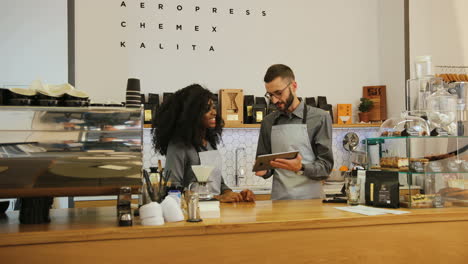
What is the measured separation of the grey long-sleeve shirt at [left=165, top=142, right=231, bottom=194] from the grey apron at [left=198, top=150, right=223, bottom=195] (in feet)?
0.19

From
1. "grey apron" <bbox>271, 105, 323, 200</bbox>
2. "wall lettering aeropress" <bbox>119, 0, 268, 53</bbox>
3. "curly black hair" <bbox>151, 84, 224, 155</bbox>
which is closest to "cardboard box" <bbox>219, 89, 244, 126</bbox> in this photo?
"wall lettering aeropress" <bbox>119, 0, 268, 53</bbox>

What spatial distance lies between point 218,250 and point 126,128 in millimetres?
634

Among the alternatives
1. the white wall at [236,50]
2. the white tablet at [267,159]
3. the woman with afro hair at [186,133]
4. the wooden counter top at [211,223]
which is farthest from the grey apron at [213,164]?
the white wall at [236,50]

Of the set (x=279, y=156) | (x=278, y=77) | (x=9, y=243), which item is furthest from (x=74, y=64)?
(x=9, y=243)

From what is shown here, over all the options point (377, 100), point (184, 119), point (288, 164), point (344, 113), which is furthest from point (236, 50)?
point (288, 164)

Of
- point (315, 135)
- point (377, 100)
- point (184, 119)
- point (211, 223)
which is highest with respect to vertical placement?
point (377, 100)

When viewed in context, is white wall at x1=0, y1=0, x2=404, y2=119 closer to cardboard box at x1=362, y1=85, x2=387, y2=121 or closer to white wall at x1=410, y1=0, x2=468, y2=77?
cardboard box at x1=362, y1=85, x2=387, y2=121

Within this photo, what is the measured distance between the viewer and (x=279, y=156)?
110 inches

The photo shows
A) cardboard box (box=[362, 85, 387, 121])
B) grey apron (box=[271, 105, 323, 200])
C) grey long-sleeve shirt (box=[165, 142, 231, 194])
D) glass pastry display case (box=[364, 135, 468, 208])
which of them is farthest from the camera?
cardboard box (box=[362, 85, 387, 121])

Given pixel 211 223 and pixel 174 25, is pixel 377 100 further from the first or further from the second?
pixel 211 223

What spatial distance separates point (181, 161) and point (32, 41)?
7.48ft

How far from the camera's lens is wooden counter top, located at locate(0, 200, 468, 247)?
179 cm

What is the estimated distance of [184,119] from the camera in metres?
3.11

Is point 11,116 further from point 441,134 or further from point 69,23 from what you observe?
point 69,23
